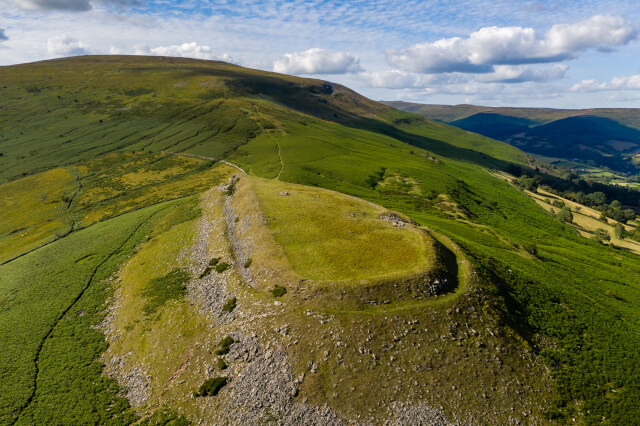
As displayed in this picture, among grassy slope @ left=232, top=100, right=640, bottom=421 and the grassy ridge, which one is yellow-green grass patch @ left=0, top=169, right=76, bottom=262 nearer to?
the grassy ridge

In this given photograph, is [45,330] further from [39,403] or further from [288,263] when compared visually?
[288,263]

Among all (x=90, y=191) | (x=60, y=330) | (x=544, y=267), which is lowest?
(x=60, y=330)

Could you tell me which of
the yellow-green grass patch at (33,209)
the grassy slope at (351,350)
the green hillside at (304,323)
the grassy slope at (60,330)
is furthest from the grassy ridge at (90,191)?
the grassy slope at (351,350)

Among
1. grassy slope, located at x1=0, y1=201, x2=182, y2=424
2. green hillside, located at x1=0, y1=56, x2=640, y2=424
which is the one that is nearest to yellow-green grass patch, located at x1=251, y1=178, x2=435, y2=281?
green hillside, located at x1=0, y1=56, x2=640, y2=424

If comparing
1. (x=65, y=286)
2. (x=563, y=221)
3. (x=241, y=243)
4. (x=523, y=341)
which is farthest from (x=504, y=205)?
(x=65, y=286)

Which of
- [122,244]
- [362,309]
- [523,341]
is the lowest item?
[122,244]

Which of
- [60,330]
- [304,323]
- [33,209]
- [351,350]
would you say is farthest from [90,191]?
[351,350]

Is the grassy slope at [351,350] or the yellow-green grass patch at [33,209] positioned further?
the yellow-green grass patch at [33,209]

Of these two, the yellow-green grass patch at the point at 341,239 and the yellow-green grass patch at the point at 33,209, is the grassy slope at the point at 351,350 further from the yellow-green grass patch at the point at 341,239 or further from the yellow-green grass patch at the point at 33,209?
the yellow-green grass patch at the point at 33,209

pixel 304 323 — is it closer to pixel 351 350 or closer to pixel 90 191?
pixel 351 350

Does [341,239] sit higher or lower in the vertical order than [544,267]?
higher

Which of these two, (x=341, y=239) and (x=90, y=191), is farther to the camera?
(x=90, y=191)
